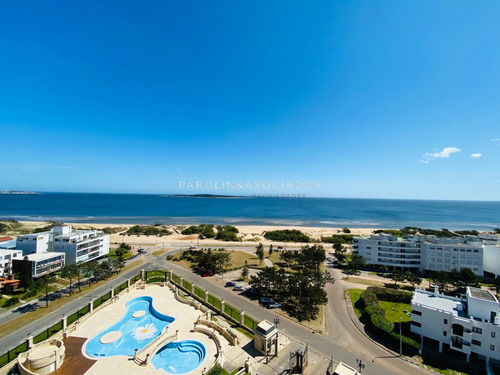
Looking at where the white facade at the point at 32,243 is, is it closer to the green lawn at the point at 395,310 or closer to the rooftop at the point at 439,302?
the green lawn at the point at 395,310

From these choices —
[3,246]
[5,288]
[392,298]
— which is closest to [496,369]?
[392,298]

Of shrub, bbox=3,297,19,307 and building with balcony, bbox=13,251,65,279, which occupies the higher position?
building with balcony, bbox=13,251,65,279

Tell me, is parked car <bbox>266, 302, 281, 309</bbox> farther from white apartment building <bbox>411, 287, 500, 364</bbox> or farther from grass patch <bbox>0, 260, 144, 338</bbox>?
grass patch <bbox>0, 260, 144, 338</bbox>

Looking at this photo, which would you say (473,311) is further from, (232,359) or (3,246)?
(3,246)

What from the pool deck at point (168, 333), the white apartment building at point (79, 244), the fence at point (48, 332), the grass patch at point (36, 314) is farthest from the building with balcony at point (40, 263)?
the pool deck at point (168, 333)

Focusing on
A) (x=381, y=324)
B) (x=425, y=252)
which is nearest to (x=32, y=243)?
(x=381, y=324)

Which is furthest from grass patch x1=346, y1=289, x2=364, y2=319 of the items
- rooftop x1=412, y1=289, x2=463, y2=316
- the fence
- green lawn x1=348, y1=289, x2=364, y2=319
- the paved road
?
the fence

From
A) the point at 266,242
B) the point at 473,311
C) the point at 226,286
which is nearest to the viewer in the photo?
the point at 473,311
